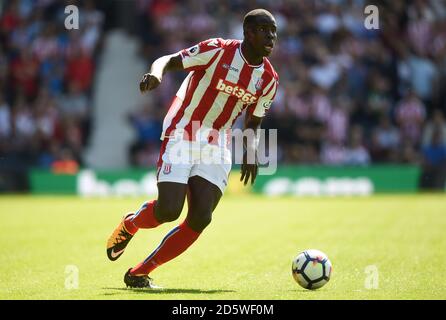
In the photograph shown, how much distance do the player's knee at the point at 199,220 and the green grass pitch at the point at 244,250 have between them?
0.56 meters

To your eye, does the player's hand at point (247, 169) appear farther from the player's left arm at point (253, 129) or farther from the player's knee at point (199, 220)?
the player's knee at point (199, 220)

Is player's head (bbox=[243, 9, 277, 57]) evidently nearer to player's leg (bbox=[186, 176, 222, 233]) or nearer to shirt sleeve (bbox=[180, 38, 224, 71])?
shirt sleeve (bbox=[180, 38, 224, 71])

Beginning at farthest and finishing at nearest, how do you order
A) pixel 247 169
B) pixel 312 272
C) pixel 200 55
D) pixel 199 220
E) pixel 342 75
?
pixel 342 75 < pixel 247 169 < pixel 200 55 < pixel 199 220 < pixel 312 272

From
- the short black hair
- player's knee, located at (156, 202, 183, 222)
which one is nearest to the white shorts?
player's knee, located at (156, 202, 183, 222)

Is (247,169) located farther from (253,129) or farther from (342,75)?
(342,75)

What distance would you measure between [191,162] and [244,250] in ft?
11.7

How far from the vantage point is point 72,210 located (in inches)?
672

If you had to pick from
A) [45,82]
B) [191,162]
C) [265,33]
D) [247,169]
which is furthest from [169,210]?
[45,82]

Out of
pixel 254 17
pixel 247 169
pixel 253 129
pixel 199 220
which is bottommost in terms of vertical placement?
pixel 199 220

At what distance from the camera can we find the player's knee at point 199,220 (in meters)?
7.72

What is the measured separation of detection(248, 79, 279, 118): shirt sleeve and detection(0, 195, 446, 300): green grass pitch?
5.34 feet

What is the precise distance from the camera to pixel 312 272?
7617 millimetres

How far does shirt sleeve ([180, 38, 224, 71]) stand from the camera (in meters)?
7.96

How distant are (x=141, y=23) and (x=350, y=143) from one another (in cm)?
713
